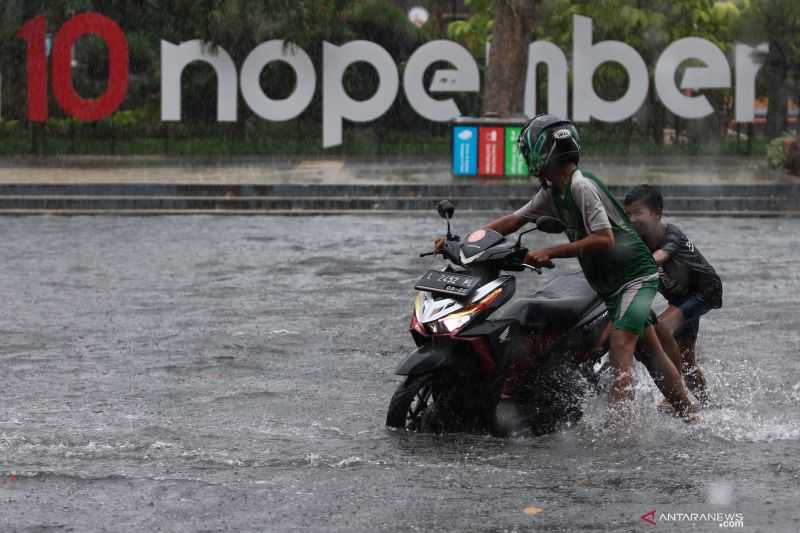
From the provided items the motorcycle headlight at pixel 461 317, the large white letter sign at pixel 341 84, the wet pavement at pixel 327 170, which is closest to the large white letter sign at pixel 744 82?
the wet pavement at pixel 327 170

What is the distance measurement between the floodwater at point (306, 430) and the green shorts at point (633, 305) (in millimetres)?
459

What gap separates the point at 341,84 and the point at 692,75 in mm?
6404

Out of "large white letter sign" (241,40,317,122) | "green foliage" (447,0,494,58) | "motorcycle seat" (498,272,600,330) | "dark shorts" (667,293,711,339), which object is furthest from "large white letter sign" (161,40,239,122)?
"motorcycle seat" (498,272,600,330)

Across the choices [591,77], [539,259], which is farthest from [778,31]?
[539,259]

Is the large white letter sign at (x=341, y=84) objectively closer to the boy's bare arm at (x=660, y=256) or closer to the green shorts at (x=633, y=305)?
the boy's bare arm at (x=660, y=256)

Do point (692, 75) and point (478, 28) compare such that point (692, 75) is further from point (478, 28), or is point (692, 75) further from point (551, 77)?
point (478, 28)

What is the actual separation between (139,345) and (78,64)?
2866cm

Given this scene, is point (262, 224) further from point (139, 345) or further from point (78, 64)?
point (78, 64)

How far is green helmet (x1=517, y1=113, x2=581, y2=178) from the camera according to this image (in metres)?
6.80

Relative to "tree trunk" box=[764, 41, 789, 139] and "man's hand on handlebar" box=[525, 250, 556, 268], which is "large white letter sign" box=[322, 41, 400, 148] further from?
"man's hand on handlebar" box=[525, 250, 556, 268]

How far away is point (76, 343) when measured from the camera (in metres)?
9.87

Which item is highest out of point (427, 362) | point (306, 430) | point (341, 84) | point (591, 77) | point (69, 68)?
point (69, 68)

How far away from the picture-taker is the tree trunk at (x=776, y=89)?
31078mm

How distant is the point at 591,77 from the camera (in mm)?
28391
